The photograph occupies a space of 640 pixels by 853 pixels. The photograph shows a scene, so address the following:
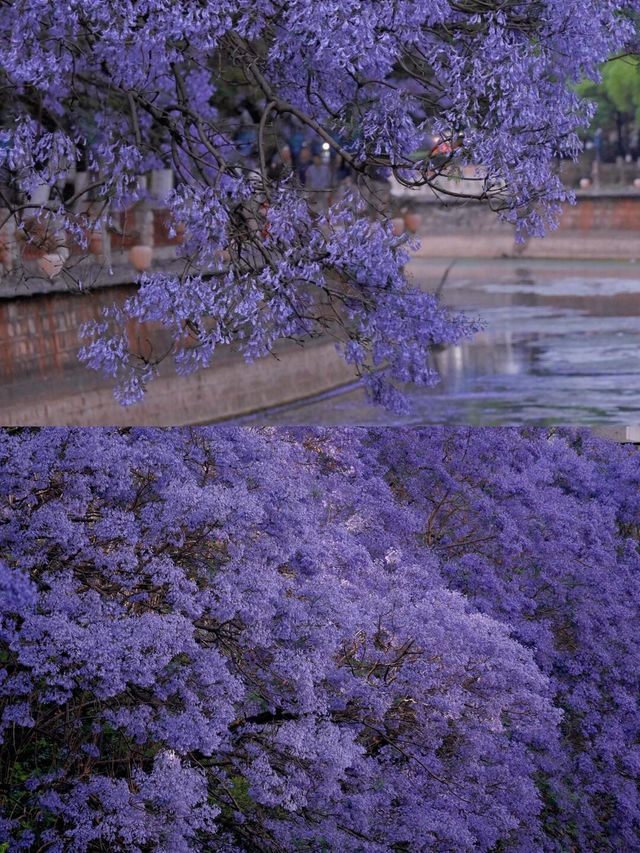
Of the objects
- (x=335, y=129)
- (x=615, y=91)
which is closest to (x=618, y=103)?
(x=615, y=91)

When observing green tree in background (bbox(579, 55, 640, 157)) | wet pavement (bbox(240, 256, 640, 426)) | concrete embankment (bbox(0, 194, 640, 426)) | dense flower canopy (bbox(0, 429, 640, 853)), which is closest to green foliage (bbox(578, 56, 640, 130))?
green tree in background (bbox(579, 55, 640, 157))

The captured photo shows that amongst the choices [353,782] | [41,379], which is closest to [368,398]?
[41,379]

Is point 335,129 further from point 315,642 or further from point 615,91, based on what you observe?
point 315,642

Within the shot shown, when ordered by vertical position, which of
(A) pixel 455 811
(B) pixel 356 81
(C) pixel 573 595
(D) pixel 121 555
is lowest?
(A) pixel 455 811

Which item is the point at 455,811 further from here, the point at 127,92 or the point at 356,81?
the point at 127,92

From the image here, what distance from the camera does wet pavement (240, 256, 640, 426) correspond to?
7102 mm

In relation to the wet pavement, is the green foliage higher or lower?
higher

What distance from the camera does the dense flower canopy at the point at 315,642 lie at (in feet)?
13.0

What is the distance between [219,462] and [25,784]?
899mm

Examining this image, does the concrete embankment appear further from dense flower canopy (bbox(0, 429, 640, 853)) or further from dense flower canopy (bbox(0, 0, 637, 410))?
dense flower canopy (bbox(0, 429, 640, 853))

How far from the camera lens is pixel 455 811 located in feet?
13.5

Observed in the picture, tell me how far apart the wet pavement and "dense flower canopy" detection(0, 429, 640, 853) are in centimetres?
231

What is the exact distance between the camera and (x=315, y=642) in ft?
13.5

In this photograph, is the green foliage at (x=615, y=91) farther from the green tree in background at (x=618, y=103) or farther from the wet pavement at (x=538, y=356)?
the wet pavement at (x=538, y=356)
